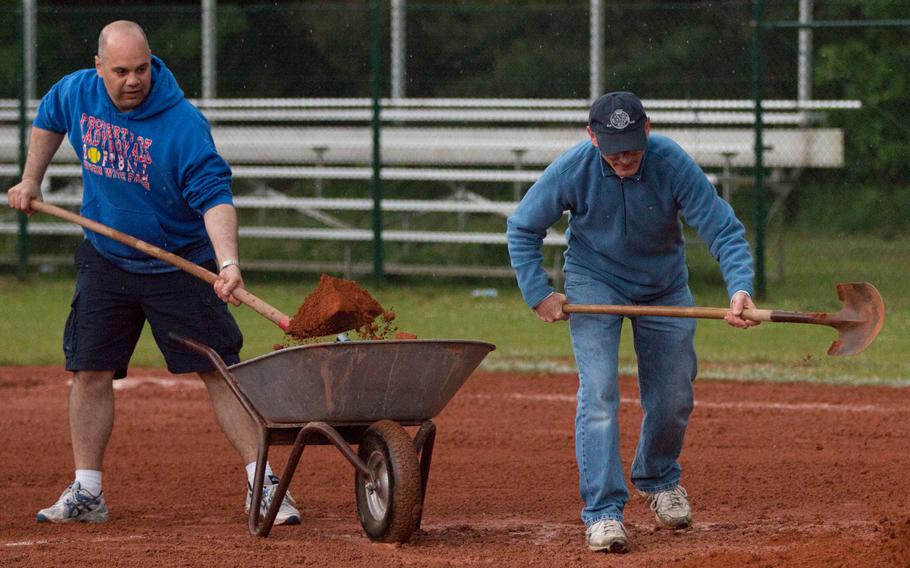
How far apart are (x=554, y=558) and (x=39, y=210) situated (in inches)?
107

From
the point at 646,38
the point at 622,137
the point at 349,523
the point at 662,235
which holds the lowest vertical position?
the point at 349,523

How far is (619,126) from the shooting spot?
203 inches

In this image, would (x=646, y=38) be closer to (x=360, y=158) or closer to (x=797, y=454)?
(x=360, y=158)

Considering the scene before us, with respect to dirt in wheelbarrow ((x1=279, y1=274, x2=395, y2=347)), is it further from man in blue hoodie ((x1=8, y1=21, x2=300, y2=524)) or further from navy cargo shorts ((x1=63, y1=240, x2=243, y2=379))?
navy cargo shorts ((x1=63, y1=240, x2=243, y2=379))

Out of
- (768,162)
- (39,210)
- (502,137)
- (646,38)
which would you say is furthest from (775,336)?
(646,38)

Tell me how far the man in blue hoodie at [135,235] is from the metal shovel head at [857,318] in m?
2.26

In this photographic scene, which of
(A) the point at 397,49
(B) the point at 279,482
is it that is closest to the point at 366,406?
(B) the point at 279,482

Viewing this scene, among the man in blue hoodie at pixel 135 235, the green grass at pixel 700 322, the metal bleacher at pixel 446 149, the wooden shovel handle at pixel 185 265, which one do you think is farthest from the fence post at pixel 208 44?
the wooden shovel handle at pixel 185 265

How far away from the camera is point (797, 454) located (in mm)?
7332

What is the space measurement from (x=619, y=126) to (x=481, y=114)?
444 inches

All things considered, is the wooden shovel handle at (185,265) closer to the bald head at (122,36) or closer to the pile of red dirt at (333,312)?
the pile of red dirt at (333,312)

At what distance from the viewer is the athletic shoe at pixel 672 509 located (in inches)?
224

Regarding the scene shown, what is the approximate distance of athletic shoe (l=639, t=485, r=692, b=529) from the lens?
570cm

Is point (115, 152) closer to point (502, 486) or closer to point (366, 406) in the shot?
point (366, 406)
